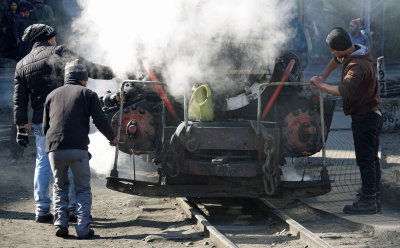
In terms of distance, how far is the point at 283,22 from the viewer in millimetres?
6906

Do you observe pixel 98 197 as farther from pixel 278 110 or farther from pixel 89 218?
pixel 278 110

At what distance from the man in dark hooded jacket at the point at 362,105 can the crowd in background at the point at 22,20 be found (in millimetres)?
7537

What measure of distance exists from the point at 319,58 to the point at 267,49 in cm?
1113

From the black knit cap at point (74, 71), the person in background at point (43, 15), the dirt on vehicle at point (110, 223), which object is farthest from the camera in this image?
the person in background at point (43, 15)

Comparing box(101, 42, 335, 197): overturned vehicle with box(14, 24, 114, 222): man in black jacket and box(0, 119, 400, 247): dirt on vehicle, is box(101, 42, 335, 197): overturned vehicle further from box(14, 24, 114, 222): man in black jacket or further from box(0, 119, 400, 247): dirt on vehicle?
box(14, 24, 114, 222): man in black jacket

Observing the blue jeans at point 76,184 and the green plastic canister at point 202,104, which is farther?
the green plastic canister at point 202,104

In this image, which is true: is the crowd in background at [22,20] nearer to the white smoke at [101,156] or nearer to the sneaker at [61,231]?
the white smoke at [101,156]

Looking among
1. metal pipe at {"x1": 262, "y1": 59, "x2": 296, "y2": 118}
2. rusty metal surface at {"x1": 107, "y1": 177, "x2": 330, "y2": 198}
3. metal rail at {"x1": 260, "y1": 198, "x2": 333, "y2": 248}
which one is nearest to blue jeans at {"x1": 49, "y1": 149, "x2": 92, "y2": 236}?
rusty metal surface at {"x1": 107, "y1": 177, "x2": 330, "y2": 198}

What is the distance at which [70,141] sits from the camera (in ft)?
17.8

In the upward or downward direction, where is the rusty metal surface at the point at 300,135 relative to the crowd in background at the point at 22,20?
downward

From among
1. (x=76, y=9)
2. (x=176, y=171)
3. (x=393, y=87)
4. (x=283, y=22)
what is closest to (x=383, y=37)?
(x=393, y=87)

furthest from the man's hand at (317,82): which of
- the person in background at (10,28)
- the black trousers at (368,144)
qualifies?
the person in background at (10,28)

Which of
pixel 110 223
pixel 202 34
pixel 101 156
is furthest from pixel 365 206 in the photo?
pixel 101 156

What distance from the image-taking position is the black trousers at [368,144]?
242 inches
